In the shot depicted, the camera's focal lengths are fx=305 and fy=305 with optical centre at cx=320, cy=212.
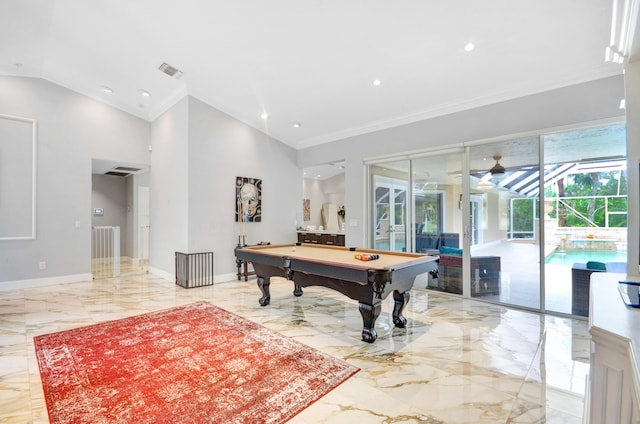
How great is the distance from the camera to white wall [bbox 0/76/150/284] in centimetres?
529

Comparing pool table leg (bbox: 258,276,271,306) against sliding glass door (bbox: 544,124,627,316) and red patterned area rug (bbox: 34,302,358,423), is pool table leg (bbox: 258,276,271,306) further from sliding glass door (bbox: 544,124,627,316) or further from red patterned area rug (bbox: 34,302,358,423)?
sliding glass door (bbox: 544,124,627,316)

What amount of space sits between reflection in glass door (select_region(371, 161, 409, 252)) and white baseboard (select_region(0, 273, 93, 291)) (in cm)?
570

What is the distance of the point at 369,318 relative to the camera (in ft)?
9.78

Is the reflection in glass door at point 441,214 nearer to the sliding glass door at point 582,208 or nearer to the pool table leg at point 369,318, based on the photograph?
the sliding glass door at point 582,208

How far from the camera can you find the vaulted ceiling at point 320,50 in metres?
3.19

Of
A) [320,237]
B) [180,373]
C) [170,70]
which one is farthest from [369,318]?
[170,70]

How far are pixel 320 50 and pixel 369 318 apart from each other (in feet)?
10.9

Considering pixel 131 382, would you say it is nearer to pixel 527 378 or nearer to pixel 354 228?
pixel 527 378

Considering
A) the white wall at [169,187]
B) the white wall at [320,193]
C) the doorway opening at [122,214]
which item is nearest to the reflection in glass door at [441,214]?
the white wall at [169,187]

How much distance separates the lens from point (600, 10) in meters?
2.89

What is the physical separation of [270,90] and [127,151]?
362cm

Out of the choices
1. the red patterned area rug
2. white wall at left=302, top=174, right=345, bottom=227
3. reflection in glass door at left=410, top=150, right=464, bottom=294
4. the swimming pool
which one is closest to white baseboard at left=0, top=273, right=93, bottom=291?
the red patterned area rug

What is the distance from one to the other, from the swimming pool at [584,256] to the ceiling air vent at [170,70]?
6.95m

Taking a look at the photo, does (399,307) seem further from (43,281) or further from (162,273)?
(43,281)
